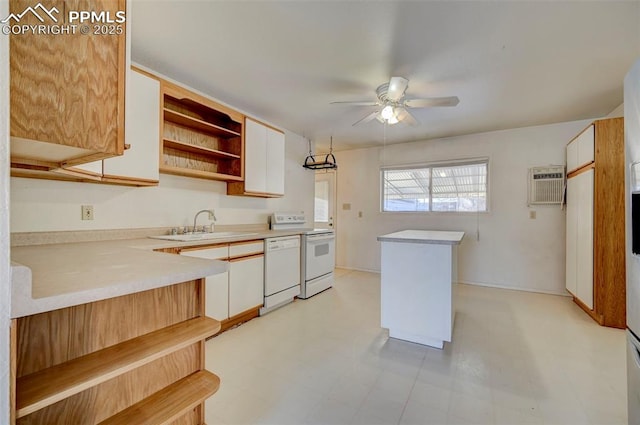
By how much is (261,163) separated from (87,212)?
5.79 ft

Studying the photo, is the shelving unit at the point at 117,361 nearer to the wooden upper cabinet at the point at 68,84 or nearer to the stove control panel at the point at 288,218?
the wooden upper cabinet at the point at 68,84

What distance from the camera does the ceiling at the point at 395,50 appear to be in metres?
1.73

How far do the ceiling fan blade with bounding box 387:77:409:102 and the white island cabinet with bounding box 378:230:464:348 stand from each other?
1.23 metres

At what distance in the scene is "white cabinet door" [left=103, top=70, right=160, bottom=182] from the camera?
2133mm

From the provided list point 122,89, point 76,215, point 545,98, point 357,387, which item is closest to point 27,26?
point 122,89

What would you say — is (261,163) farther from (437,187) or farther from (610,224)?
(610,224)

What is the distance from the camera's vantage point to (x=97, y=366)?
84 cm

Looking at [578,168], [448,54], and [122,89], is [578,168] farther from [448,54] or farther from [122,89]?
[122,89]

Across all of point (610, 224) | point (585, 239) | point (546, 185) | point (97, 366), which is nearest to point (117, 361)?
point (97, 366)

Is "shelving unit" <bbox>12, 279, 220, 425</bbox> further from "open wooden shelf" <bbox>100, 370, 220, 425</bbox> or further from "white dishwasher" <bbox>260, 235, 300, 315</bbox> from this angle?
"white dishwasher" <bbox>260, 235, 300, 315</bbox>

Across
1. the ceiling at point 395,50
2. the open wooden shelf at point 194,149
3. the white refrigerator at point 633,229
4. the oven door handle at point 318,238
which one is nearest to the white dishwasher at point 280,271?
the oven door handle at point 318,238

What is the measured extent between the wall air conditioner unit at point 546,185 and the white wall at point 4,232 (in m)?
4.90

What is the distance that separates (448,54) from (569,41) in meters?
0.80

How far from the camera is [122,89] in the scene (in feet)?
3.01
